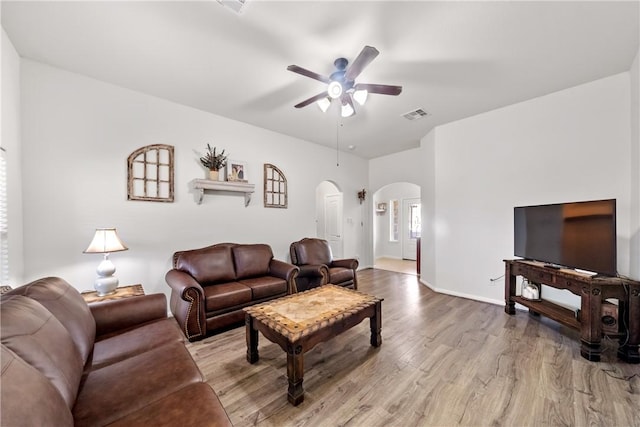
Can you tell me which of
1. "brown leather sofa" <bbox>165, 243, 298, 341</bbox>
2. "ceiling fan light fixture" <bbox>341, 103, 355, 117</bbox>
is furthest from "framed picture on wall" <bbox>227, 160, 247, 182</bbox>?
"ceiling fan light fixture" <bbox>341, 103, 355, 117</bbox>

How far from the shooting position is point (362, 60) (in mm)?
1839

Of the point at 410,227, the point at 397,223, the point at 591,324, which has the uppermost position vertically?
the point at 397,223

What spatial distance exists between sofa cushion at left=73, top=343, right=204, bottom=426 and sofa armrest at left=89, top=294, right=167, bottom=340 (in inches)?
22.2

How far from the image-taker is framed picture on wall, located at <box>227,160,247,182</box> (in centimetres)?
366

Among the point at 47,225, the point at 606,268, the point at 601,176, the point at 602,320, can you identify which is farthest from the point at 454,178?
the point at 47,225

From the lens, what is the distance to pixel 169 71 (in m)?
2.53

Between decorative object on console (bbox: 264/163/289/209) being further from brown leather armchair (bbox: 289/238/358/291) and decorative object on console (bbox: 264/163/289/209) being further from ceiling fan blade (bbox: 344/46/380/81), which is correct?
ceiling fan blade (bbox: 344/46/380/81)

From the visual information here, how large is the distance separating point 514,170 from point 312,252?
129 inches

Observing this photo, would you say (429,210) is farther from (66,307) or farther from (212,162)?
(66,307)

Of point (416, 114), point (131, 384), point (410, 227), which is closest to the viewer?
point (131, 384)

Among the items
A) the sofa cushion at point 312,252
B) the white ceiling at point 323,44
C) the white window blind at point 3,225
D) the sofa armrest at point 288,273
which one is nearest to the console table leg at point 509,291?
the white ceiling at point 323,44

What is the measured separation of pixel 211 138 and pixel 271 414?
337cm

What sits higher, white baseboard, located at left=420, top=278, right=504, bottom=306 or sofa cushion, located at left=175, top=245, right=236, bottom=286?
sofa cushion, located at left=175, top=245, right=236, bottom=286

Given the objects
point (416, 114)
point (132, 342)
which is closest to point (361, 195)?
point (416, 114)
